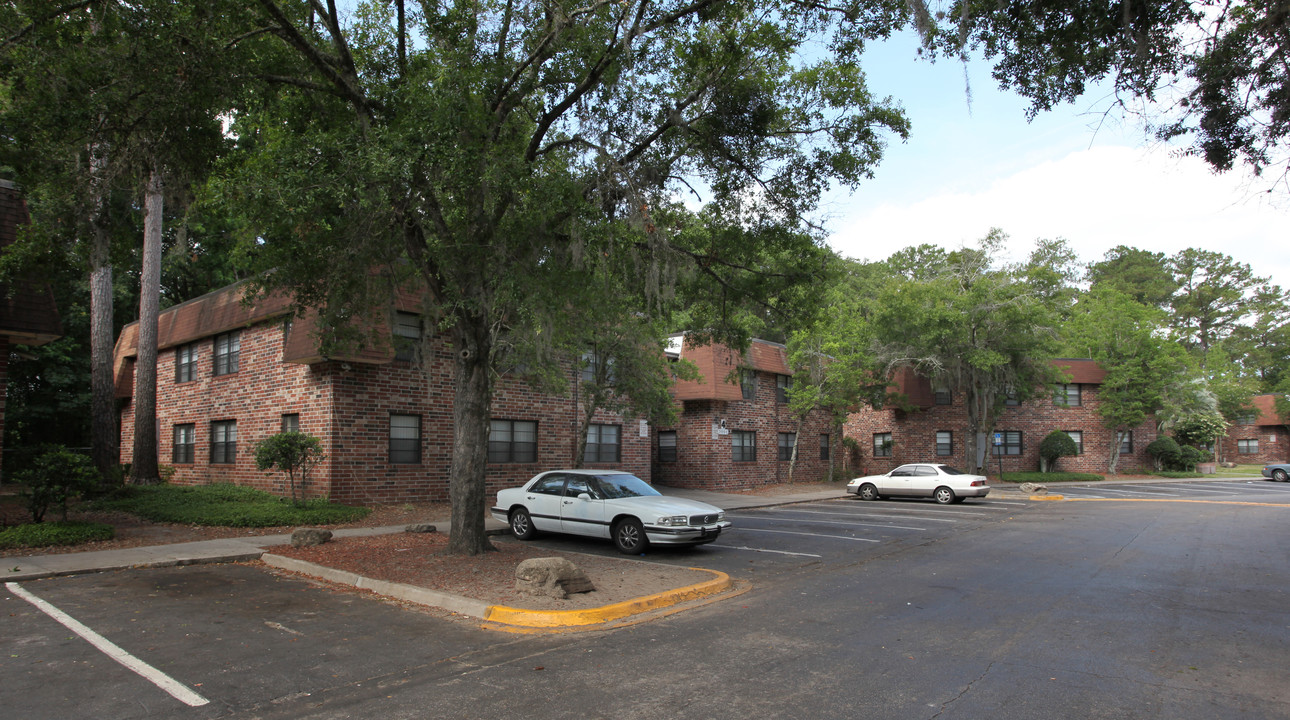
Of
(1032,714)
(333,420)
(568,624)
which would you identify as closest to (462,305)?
(568,624)

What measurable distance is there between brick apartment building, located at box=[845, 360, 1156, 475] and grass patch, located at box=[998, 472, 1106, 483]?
2048mm

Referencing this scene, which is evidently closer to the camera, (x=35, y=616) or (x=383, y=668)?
(x=383, y=668)

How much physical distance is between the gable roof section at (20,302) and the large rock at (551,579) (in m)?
9.81

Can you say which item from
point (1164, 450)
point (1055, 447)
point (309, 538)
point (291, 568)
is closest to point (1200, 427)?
point (1164, 450)

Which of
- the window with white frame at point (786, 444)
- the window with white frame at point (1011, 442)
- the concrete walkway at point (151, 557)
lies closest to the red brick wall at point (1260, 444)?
the window with white frame at point (1011, 442)

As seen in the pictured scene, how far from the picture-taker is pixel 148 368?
1986cm

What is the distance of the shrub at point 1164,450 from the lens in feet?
131

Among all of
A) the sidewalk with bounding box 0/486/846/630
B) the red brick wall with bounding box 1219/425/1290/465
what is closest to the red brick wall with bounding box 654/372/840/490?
the sidewalk with bounding box 0/486/846/630

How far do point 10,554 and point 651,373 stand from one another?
1308 cm

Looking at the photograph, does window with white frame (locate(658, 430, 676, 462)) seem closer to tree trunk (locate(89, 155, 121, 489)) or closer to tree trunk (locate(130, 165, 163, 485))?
tree trunk (locate(130, 165, 163, 485))

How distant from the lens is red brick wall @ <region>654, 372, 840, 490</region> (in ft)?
87.8

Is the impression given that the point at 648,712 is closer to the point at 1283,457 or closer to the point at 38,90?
the point at 38,90

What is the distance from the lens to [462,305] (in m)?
9.52

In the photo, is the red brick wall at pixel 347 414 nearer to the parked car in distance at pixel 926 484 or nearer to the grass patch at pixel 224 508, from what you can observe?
the grass patch at pixel 224 508
